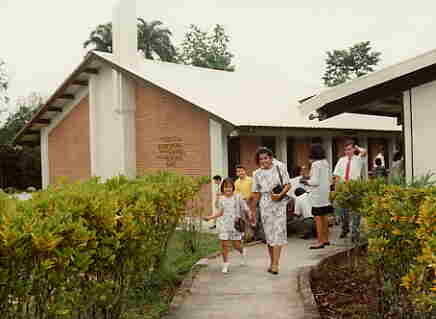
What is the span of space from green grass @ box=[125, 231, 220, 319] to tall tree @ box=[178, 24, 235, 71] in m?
41.0

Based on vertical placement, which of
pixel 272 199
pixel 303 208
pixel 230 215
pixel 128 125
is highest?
pixel 128 125

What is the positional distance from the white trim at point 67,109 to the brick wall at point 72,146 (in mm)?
87

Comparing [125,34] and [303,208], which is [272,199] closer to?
[303,208]

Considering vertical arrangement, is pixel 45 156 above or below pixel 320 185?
above

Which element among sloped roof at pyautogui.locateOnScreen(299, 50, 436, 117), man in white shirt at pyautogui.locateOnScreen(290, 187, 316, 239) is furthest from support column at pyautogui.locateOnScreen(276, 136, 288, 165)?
sloped roof at pyautogui.locateOnScreen(299, 50, 436, 117)

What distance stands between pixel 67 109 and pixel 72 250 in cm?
1728

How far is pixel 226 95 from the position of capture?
15789 mm

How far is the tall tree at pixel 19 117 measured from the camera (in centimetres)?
3681

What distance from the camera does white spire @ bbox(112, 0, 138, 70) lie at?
54.1 feet

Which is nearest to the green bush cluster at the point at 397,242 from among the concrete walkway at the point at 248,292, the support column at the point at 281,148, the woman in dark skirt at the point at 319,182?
the concrete walkway at the point at 248,292

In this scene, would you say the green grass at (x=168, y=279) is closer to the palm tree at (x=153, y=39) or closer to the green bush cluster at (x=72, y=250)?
the green bush cluster at (x=72, y=250)

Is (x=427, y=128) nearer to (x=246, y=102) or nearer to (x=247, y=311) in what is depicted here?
(x=247, y=311)

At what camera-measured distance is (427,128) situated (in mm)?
7004

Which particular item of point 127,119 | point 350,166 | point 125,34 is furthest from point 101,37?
point 350,166
